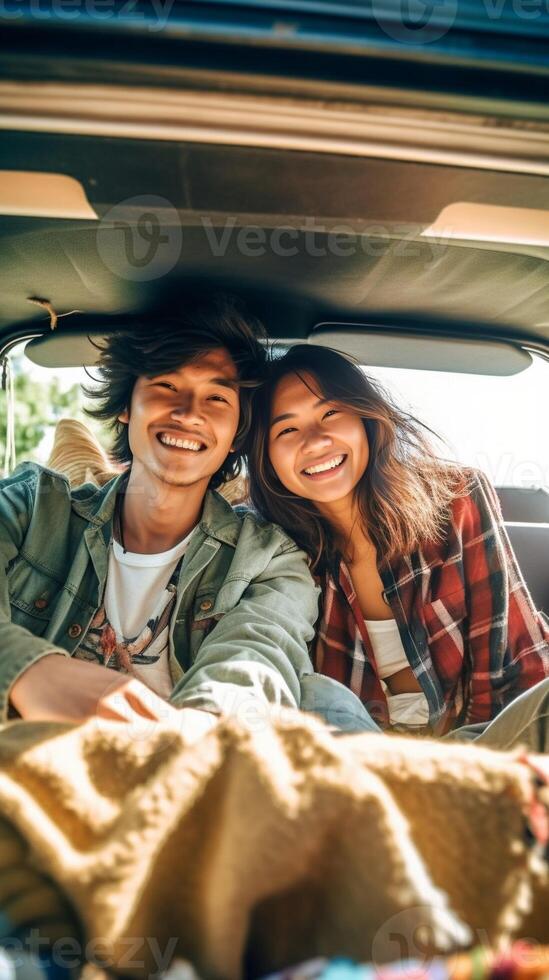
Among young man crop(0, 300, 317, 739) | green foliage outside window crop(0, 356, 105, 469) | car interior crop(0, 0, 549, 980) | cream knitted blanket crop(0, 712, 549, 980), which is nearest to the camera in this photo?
cream knitted blanket crop(0, 712, 549, 980)

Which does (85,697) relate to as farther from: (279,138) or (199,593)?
(279,138)

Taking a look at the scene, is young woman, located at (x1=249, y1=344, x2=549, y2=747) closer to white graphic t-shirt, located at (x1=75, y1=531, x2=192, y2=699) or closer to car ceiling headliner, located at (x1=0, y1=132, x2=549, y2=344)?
car ceiling headliner, located at (x1=0, y1=132, x2=549, y2=344)

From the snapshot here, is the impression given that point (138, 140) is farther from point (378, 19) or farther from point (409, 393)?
point (409, 393)

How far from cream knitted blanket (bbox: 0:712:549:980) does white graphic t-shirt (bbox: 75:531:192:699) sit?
2.81ft

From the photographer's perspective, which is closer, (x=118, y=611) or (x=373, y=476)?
(x=118, y=611)

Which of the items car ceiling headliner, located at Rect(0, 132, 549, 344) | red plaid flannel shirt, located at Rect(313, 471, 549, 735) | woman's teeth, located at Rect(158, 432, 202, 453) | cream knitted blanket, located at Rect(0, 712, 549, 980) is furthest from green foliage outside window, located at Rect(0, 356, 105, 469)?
cream knitted blanket, located at Rect(0, 712, 549, 980)

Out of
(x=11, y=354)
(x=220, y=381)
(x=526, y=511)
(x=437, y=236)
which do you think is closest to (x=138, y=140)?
(x=437, y=236)

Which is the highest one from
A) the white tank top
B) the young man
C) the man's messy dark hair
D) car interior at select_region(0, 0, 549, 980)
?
car interior at select_region(0, 0, 549, 980)

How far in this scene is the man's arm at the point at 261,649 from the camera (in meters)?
1.16

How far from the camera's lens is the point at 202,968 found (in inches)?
22.5

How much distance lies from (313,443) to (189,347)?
41 cm

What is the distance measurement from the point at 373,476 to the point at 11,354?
114 cm

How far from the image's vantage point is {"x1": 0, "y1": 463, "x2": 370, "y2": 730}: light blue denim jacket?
128 centimetres

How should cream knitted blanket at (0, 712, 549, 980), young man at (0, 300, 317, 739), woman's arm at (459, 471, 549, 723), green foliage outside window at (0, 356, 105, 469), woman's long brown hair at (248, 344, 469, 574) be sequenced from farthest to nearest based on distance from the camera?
green foliage outside window at (0, 356, 105, 469), woman's long brown hair at (248, 344, 469, 574), woman's arm at (459, 471, 549, 723), young man at (0, 300, 317, 739), cream knitted blanket at (0, 712, 549, 980)
